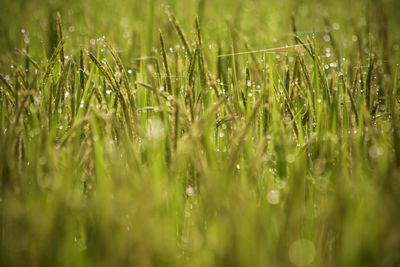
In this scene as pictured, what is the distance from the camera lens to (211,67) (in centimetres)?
193

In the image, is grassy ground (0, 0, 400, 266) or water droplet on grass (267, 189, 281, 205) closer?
grassy ground (0, 0, 400, 266)

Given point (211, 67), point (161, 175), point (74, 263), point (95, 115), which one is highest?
point (211, 67)

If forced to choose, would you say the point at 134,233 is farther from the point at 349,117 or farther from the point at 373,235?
the point at 349,117

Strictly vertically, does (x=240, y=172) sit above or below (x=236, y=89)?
below

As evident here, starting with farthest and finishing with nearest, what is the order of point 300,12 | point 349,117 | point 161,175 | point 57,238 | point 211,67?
point 300,12
point 211,67
point 349,117
point 161,175
point 57,238

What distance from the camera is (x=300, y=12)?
4125 millimetres

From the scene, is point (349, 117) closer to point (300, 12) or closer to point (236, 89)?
point (236, 89)

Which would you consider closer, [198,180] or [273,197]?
[273,197]

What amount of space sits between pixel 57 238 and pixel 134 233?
0.11m

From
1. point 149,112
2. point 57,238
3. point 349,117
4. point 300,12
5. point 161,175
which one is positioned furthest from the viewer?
point 300,12

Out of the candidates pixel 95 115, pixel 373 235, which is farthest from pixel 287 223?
pixel 95 115

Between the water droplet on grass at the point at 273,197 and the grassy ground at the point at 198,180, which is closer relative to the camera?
the grassy ground at the point at 198,180

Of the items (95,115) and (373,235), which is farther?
(95,115)

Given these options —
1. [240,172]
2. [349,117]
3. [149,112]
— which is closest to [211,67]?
[149,112]
